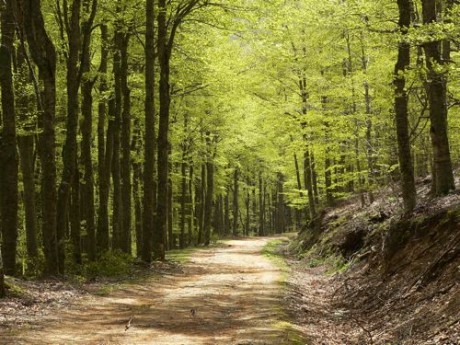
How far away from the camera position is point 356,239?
1700 cm

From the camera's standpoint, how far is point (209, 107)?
98.5 ft

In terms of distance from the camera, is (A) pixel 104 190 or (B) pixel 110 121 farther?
(B) pixel 110 121

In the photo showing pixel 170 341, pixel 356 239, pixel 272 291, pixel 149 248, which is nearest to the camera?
pixel 170 341

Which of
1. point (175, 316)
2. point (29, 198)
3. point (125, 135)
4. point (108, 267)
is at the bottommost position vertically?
point (175, 316)

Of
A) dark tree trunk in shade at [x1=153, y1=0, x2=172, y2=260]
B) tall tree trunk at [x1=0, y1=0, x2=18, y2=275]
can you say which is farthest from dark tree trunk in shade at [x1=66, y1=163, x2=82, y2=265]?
dark tree trunk in shade at [x1=153, y1=0, x2=172, y2=260]

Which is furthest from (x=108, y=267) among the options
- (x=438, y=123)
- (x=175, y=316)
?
(x=438, y=123)

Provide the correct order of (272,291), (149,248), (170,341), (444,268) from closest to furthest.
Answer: (170,341) → (444,268) → (272,291) → (149,248)

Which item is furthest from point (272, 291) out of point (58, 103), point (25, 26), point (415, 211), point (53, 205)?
point (58, 103)

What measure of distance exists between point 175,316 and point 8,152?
253 inches

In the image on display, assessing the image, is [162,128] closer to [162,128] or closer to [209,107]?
[162,128]

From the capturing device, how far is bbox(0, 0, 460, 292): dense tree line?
1299 cm

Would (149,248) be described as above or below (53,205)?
below

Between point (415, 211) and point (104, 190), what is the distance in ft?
37.3

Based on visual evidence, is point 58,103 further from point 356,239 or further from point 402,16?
point 402,16
